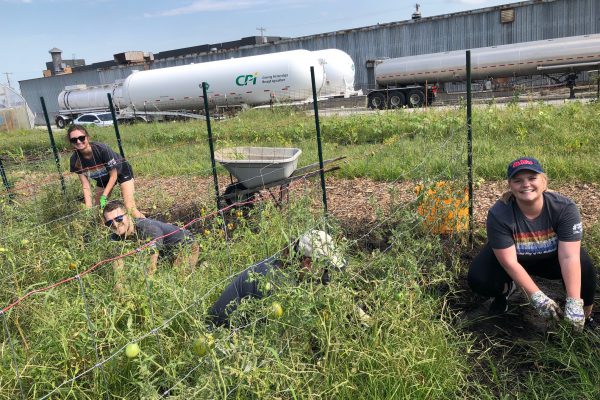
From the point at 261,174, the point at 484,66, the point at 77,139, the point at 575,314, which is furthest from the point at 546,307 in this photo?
the point at 484,66

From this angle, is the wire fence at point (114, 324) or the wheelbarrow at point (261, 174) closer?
the wire fence at point (114, 324)

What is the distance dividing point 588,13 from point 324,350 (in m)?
27.6

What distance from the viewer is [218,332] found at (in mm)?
2246

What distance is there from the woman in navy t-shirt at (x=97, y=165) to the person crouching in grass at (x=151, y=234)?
1.18m

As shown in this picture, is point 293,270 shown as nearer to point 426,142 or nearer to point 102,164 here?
point 102,164

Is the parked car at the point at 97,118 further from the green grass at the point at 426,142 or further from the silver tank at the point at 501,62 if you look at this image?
the silver tank at the point at 501,62

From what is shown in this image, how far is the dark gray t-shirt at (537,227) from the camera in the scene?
2850 mm

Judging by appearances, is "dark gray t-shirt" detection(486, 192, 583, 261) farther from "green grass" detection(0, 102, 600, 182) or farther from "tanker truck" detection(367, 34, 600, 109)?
"tanker truck" detection(367, 34, 600, 109)

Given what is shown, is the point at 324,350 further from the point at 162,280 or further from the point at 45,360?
the point at 45,360

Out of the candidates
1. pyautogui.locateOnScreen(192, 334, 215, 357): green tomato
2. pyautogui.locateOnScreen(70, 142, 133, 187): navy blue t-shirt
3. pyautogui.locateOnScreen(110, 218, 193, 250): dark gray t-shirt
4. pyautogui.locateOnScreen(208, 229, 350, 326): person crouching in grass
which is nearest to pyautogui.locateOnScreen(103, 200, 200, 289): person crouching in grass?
pyautogui.locateOnScreen(110, 218, 193, 250): dark gray t-shirt

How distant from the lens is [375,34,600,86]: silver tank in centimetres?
1917

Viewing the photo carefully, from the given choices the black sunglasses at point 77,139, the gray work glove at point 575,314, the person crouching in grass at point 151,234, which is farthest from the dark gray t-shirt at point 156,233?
the gray work glove at point 575,314

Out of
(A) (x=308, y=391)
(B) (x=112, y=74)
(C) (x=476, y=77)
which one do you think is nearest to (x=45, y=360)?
(A) (x=308, y=391)

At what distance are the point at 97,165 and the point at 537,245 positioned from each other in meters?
4.39
